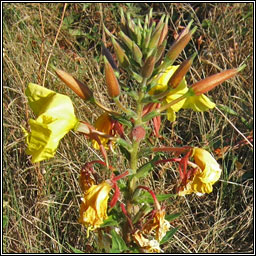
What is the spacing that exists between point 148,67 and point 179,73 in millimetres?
110

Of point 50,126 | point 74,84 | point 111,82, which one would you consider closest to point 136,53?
point 111,82

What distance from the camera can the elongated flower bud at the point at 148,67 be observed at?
129 centimetres

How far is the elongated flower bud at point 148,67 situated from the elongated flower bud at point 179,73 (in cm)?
8

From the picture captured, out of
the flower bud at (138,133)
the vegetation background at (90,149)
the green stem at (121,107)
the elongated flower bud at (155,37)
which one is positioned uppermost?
the elongated flower bud at (155,37)

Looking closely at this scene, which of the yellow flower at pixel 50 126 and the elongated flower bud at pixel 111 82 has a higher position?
the elongated flower bud at pixel 111 82

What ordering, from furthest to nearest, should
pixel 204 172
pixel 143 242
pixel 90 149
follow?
1. pixel 90 149
2. pixel 143 242
3. pixel 204 172

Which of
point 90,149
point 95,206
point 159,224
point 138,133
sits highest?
point 138,133

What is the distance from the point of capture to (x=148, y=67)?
1.32 metres

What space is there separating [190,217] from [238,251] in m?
0.34

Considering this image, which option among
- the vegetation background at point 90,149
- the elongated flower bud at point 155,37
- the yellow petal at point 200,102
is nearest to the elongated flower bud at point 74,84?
the elongated flower bud at point 155,37

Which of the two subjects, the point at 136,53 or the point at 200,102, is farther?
the point at 200,102

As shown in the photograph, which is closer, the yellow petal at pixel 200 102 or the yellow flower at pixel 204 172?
the yellow flower at pixel 204 172

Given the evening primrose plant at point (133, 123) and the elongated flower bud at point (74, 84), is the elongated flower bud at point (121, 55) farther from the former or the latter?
the elongated flower bud at point (74, 84)

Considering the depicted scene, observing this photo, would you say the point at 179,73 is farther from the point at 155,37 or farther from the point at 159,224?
the point at 159,224
